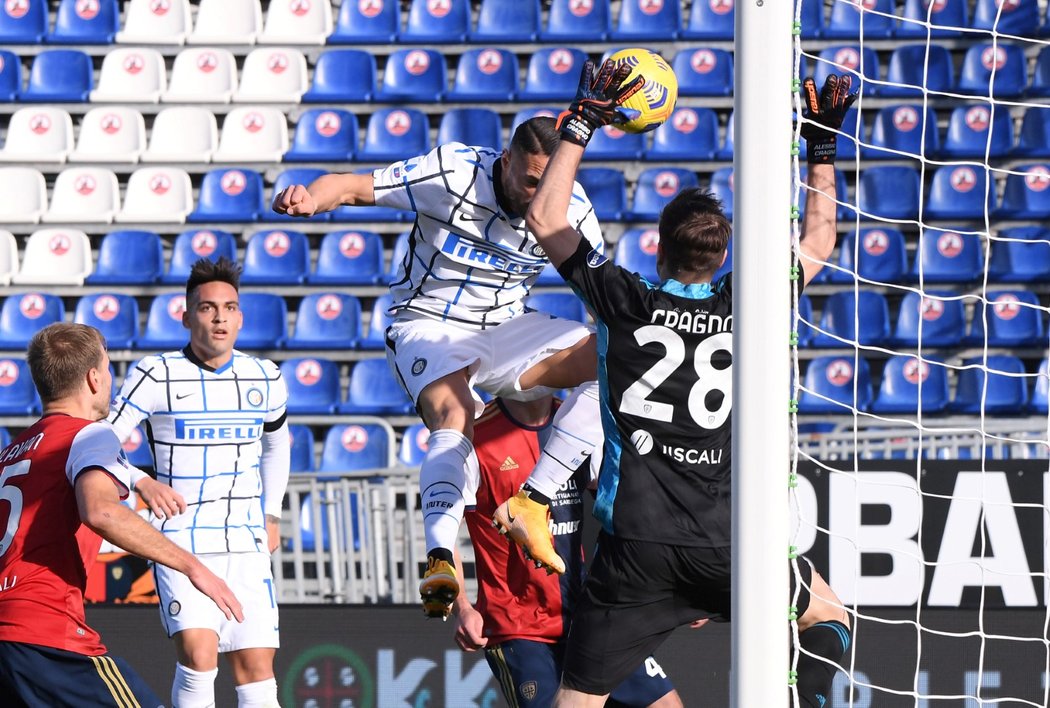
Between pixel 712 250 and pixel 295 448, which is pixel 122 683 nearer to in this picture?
pixel 712 250

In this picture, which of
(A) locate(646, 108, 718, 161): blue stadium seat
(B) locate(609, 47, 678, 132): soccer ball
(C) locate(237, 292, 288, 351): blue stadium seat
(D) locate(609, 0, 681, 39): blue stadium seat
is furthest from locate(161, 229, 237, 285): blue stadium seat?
(B) locate(609, 47, 678, 132): soccer ball

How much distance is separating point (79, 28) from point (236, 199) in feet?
8.24

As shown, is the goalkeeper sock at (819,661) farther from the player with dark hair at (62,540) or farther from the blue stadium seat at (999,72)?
the blue stadium seat at (999,72)

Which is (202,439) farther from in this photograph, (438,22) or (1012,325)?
(438,22)

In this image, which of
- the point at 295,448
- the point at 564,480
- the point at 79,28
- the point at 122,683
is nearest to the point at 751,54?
the point at 564,480

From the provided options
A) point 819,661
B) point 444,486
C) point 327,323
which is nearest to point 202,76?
point 327,323

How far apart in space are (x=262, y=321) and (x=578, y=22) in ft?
12.7

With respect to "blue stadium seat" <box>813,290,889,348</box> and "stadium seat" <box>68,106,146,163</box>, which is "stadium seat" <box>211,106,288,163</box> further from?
"blue stadium seat" <box>813,290,889,348</box>

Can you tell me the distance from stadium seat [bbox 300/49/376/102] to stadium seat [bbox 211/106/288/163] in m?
0.42

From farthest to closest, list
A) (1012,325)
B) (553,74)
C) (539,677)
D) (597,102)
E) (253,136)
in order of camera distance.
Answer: (253,136) < (553,74) < (1012,325) < (539,677) < (597,102)

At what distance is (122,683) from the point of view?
A: 13.1 feet

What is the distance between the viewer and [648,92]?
3979mm

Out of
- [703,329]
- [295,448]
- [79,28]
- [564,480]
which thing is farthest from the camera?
[79,28]

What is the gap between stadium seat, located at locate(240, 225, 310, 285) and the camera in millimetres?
10852
